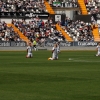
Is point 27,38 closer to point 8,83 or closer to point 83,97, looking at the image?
point 8,83

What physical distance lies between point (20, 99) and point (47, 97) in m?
1.07

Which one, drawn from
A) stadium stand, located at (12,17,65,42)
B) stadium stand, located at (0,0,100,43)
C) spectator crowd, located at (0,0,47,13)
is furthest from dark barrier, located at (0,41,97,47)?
spectator crowd, located at (0,0,47,13)

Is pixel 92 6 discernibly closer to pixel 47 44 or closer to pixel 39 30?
pixel 39 30

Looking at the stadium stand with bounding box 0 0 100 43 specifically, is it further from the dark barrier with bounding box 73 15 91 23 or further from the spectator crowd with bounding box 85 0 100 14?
the dark barrier with bounding box 73 15 91 23

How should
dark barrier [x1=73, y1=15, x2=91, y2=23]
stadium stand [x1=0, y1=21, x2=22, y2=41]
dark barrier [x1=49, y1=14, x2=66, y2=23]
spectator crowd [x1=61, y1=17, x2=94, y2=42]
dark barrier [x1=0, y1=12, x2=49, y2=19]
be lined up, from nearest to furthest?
stadium stand [x1=0, y1=21, x2=22, y2=41], spectator crowd [x1=61, y1=17, x2=94, y2=42], dark barrier [x1=0, y1=12, x2=49, y2=19], dark barrier [x1=49, y1=14, x2=66, y2=23], dark barrier [x1=73, y1=15, x2=91, y2=23]

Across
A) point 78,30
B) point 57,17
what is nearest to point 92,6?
point 57,17

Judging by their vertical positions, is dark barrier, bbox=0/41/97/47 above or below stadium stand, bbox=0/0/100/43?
below

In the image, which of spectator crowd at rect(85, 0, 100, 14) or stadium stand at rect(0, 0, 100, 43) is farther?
spectator crowd at rect(85, 0, 100, 14)

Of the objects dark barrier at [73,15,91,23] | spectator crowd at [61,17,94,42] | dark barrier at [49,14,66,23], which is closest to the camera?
spectator crowd at [61,17,94,42]

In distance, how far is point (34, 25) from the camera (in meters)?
77.6

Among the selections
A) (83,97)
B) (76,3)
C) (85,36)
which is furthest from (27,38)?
(83,97)

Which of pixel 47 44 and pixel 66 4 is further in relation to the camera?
pixel 66 4

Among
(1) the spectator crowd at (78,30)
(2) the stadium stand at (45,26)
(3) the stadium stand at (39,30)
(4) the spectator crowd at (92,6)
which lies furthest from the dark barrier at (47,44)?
(4) the spectator crowd at (92,6)

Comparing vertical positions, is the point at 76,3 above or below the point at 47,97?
above
